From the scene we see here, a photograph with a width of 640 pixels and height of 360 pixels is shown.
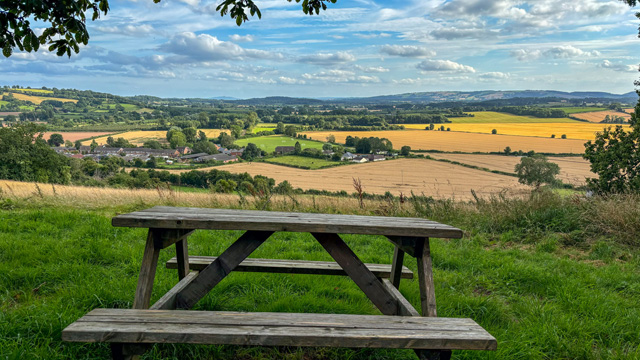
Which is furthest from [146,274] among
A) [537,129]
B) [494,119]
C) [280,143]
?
[494,119]

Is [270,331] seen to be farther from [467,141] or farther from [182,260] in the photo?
[467,141]

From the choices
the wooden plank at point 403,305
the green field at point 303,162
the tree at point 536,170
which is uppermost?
the wooden plank at point 403,305

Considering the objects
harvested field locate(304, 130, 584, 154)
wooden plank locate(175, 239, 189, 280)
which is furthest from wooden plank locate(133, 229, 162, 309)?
harvested field locate(304, 130, 584, 154)

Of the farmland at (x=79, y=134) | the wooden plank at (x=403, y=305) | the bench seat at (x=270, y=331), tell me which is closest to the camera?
the bench seat at (x=270, y=331)

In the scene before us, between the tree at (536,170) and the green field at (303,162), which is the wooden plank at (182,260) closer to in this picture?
the tree at (536,170)

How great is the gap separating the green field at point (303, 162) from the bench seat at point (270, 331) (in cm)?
2969

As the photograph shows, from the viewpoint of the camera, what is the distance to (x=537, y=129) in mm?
39062

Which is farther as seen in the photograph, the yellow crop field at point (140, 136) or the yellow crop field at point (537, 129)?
the yellow crop field at point (140, 136)

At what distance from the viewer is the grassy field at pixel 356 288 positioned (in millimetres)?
2379

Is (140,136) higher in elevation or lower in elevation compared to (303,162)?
higher

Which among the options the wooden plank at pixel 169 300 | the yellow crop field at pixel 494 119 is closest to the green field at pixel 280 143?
the yellow crop field at pixel 494 119

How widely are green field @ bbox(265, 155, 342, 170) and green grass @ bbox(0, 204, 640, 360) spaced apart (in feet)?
88.8

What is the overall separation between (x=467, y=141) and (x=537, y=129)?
816 centimetres

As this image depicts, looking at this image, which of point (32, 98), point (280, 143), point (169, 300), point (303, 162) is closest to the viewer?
point (169, 300)
